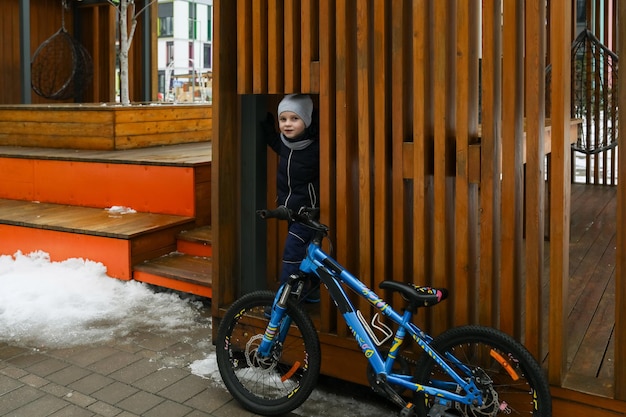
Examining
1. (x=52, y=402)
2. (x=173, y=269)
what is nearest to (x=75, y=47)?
(x=173, y=269)

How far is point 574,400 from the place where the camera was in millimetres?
3059

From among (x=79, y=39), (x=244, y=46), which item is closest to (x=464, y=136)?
(x=244, y=46)

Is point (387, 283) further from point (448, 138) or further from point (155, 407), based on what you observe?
point (155, 407)

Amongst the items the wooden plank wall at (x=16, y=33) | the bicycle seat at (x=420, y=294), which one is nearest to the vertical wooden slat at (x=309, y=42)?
the bicycle seat at (x=420, y=294)

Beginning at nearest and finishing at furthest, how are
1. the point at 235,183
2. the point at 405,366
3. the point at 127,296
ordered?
the point at 405,366
the point at 235,183
the point at 127,296

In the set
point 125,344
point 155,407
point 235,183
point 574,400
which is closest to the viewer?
point 574,400

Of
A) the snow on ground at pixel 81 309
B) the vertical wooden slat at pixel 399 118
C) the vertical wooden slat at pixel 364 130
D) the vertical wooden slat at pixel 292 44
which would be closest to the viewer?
the vertical wooden slat at pixel 399 118

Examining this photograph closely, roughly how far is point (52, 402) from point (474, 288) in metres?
2.15

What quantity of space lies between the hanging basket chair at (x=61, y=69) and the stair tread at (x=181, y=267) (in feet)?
20.6

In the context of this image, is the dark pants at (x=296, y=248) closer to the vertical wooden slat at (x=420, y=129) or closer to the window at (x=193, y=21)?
the vertical wooden slat at (x=420, y=129)

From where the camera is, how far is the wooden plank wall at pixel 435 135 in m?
3.10

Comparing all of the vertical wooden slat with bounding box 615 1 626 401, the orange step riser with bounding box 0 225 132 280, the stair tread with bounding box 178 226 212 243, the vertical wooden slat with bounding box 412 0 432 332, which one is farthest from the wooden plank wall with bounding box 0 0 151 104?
the vertical wooden slat with bounding box 615 1 626 401

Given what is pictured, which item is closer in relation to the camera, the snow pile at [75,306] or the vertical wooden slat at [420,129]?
the vertical wooden slat at [420,129]

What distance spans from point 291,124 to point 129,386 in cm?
163
